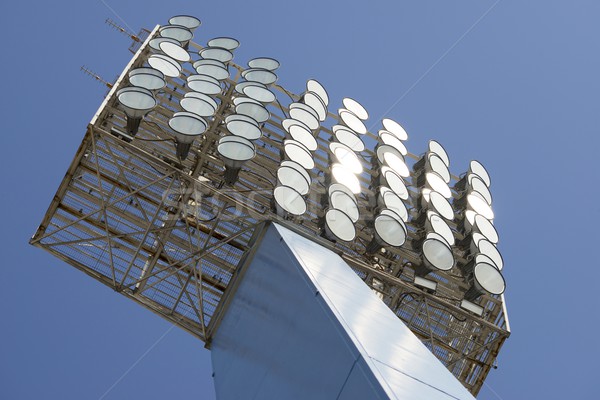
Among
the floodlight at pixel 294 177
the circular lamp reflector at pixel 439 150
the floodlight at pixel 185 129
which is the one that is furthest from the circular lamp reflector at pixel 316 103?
the floodlight at pixel 185 129

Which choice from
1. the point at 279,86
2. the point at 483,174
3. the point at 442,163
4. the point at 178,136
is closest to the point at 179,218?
the point at 178,136

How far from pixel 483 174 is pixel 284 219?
10.8 meters

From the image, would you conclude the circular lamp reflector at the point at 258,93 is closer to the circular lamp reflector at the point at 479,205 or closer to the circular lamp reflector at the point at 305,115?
the circular lamp reflector at the point at 305,115

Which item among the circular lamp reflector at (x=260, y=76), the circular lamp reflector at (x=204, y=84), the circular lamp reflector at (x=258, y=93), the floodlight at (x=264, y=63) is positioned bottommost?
the circular lamp reflector at (x=204, y=84)

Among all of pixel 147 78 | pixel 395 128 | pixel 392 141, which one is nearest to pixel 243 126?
pixel 147 78

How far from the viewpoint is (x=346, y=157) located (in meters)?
21.4

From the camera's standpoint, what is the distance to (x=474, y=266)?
19859 millimetres

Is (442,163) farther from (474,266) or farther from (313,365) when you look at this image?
(313,365)

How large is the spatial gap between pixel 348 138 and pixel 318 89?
11.0 ft

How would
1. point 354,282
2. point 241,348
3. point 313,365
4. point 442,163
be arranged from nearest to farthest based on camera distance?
point 313,365, point 354,282, point 241,348, point 442,163

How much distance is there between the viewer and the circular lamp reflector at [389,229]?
18953 millimetres

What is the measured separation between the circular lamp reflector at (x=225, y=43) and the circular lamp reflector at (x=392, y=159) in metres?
5.56

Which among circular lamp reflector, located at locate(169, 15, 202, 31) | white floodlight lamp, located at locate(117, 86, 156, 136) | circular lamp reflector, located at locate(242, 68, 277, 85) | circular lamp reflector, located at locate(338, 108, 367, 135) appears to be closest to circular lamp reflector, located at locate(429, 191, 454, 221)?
circular lamp reflector, located at locate(338, 108, 367, 135)

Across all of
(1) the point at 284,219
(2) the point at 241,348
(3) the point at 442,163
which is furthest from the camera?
(3) the point at 442,163
